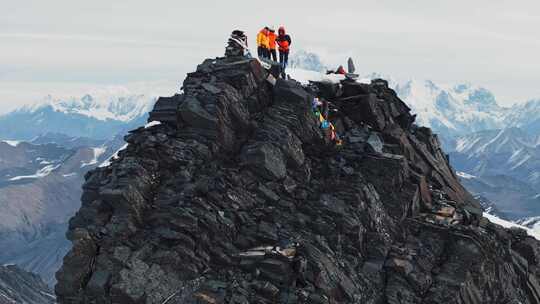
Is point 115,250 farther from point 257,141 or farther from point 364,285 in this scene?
point 364,285

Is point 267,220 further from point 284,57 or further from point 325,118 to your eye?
point 284,57

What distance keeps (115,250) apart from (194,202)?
637 cm

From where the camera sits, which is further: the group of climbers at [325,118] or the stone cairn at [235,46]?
the stone cairn at [235,46]

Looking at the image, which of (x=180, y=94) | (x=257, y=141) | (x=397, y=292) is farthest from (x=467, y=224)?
(x=180, y=94)

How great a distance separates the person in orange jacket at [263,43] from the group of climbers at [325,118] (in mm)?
8238

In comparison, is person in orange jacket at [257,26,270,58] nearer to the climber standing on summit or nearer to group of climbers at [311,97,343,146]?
the climber standing on summit

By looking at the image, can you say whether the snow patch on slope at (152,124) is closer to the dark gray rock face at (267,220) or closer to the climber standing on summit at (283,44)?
the dark gray rock face at (267,220)

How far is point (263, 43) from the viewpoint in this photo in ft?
190

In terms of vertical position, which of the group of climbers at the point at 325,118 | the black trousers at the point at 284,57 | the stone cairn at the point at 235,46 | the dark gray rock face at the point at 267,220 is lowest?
the dark gray rock face at the point at 267,220

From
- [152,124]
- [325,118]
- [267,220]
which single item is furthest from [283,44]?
[267,220]

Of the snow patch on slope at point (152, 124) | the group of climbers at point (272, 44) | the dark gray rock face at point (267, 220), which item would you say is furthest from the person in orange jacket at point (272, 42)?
the snow patch on slope at point (152, 124)

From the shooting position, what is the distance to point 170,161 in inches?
1740

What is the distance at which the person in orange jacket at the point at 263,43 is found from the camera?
189 feet

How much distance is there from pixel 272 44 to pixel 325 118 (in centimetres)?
1079
